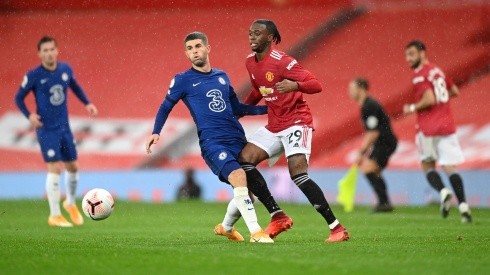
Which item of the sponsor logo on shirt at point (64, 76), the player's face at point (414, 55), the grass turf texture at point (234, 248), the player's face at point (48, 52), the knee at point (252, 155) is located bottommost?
the grass turf texture at point (234, 248)

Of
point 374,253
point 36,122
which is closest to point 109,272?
point 374,253

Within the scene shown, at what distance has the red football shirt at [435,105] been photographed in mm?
13031

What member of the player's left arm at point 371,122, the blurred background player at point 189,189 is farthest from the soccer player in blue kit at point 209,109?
the blurred background player at point 189,189

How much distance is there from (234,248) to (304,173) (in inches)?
42.0

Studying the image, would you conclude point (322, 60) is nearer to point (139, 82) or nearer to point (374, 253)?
point (139, 82)

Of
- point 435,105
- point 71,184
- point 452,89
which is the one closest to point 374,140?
point 452,89

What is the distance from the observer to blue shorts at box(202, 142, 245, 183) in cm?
890

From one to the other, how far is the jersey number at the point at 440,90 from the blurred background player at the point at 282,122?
4.28 m

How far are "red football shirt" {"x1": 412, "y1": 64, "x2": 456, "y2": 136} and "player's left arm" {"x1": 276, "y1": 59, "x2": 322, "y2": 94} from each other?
4390 mm

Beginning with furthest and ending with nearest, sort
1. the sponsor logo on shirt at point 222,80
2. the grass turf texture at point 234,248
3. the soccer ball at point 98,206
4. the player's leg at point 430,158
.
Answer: the player's leg at point 430,158, the soccer ball at point 98,206, the sponsor logo on shirt at point 222,80, the grass turf texture at point 234,248

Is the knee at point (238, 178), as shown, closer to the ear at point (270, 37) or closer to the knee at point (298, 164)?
the knee at point (298, 164)

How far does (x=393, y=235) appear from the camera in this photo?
9.97 m

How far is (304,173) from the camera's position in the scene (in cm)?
902

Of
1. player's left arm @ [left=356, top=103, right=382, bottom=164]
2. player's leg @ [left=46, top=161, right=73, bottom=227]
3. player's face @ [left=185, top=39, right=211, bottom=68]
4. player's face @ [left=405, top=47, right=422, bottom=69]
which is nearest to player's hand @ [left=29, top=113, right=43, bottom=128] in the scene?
player's leg @ [left=46, top=161, right=73, bottom=227]
